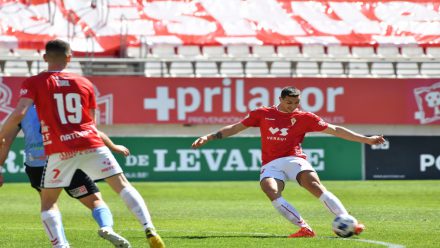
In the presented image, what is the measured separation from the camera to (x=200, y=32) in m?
38.4

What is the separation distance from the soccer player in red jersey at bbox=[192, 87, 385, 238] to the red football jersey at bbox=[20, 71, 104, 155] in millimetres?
3600

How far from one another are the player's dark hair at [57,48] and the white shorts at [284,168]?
446 centimetres

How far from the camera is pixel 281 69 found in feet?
120

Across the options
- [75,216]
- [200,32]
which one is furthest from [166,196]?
[200,32]

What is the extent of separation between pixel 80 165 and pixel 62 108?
0.51 metres

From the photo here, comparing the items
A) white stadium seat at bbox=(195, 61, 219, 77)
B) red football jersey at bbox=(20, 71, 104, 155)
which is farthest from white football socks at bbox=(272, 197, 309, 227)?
white stadium seat at bbox=(195, 61, 219, 77)

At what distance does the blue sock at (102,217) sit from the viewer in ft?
30.3

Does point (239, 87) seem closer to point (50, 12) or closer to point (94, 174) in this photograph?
point (50, 12)

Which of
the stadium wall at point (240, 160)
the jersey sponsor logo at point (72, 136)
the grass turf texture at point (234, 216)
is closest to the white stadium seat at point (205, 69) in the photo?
the stadium wall at point (240, 160)

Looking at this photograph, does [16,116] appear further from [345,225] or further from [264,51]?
[264,51]

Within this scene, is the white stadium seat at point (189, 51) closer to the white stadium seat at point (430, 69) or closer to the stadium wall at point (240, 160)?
the stadium wall at point (240, 160)

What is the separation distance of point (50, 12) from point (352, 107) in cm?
1175

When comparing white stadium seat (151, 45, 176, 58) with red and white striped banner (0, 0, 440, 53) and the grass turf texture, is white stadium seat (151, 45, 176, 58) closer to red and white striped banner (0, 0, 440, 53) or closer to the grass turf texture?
red and white striped banner (0, 0, 440, 53)

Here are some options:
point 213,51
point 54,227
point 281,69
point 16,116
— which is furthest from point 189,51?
point 16,116
